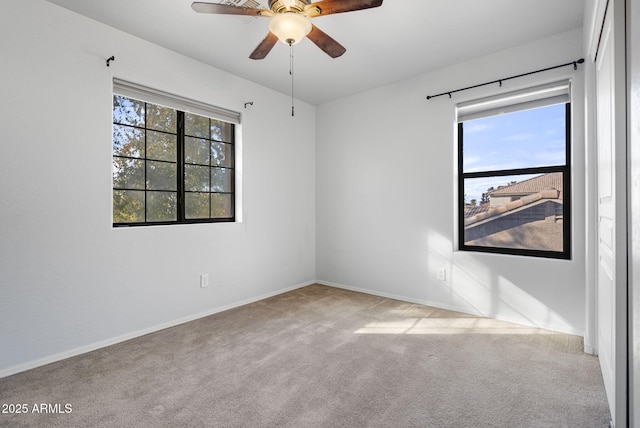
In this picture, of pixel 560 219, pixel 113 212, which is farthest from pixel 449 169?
pixel 113 212

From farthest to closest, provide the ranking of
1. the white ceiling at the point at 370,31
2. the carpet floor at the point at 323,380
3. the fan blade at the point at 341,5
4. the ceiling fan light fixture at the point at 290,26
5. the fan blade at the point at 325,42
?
1. the white ceiling at the point at 370,31
2. the fan blade at the point at 325,42
3. the ceiling fan light fixture at the point at 290,26
4. the fan blade at the point at 341,5
5. the carpet floor at the point at 323,380

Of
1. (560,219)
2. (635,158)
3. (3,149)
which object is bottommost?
(560,219)

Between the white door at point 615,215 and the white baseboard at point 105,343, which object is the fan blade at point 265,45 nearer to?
the white door at point 615,215

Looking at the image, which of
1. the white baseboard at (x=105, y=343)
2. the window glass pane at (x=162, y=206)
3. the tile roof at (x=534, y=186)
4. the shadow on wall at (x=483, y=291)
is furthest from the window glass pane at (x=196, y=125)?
the tile roof at (x=534, y=186)

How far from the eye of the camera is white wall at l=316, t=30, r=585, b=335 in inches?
113

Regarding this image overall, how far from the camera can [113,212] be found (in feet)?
9.16

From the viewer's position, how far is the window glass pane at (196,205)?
3.33 m

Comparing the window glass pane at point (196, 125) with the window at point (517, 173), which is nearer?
the window at point (517, 173)

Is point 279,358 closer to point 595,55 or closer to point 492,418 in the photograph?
point 492,418

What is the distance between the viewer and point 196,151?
3420 mm

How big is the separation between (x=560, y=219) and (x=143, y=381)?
3580mm

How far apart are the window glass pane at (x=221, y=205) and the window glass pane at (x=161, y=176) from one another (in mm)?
464

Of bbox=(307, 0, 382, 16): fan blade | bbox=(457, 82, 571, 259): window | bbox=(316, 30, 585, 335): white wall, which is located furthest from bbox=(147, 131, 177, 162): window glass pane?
bbox=(457, 82, 571, 259): window

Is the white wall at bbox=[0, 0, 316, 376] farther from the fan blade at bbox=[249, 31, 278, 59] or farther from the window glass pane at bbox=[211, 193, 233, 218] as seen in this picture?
the fan blade at bbox=[249, 31, 278, 59]
